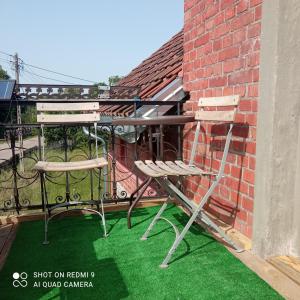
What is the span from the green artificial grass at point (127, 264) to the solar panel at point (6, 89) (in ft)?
4.00

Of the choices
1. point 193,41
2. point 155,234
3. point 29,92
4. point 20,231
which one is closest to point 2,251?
point 20,231

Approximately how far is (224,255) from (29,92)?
2775 mm

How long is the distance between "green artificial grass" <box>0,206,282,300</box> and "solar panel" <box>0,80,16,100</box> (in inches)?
48.0

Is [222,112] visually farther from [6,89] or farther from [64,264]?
[6,89]

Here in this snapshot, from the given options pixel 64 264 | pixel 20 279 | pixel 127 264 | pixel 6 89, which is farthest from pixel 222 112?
pixel 6 89

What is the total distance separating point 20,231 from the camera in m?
2.84

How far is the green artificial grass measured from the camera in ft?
6.18

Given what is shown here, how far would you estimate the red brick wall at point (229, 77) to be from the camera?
90.8 inches

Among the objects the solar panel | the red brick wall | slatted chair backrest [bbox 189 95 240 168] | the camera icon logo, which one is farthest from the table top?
the camera icon logo

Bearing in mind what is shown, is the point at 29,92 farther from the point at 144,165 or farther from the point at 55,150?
the point at 144,165

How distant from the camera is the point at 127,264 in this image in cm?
221

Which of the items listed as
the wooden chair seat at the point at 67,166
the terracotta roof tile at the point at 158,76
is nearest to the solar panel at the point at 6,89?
the wooden chair seat at the point at 67,166

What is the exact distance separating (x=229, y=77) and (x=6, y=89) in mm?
2169

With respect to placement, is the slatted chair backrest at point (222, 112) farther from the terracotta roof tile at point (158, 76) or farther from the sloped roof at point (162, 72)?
the sloped roof at point (162, 72)
